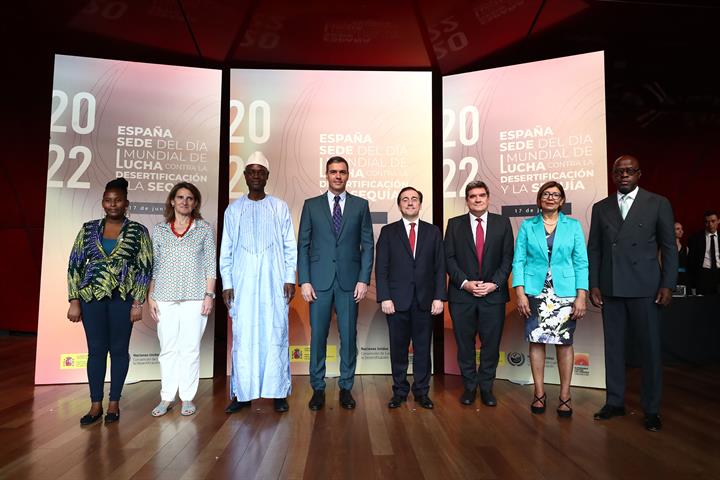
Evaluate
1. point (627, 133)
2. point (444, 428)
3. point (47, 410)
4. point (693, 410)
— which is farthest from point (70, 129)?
point (627, 133)

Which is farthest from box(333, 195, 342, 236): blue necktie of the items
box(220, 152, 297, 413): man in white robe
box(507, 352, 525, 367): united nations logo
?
box(507, 352, 525, 367): united nations logo

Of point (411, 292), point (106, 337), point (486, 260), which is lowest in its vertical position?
point (106, 337)

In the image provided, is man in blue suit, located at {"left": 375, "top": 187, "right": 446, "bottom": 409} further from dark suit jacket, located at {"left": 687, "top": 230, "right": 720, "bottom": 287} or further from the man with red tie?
dark suit jacket, located at {"left": 687, "top": 230, "right": 720, "bottom": 287}

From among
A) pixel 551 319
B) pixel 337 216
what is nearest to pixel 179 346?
pixel 337 216

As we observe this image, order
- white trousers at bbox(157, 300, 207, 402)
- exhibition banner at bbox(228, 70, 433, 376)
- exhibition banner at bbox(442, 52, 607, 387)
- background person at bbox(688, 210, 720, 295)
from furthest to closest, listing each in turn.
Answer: background person at bbox(688, 210, 720, 295), exhibition banner at bbox(228, 70, 433, 376), exhibition banner at bbox(442, 52, 607, 387), white trousers at bbox(157, 300, 207, 402)

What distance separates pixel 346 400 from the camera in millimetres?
3598

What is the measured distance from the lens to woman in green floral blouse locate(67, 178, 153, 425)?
3.24 metres

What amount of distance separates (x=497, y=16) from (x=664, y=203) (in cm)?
263

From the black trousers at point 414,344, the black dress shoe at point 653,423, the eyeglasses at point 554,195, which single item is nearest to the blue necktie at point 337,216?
the black trousers at point 414,344

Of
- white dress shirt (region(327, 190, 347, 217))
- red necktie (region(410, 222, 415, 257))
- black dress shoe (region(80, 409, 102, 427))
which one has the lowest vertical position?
black dress shoe (region(80, 409, 102, 427))

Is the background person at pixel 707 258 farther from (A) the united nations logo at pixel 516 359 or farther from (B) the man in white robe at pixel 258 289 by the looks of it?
(B) the man in white robe at pixel 258 289

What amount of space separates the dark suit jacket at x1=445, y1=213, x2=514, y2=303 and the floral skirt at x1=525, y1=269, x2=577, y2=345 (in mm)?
317

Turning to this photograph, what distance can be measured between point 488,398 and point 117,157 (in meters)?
3.99

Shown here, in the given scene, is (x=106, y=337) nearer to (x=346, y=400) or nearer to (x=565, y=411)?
(x=346, y=400)
